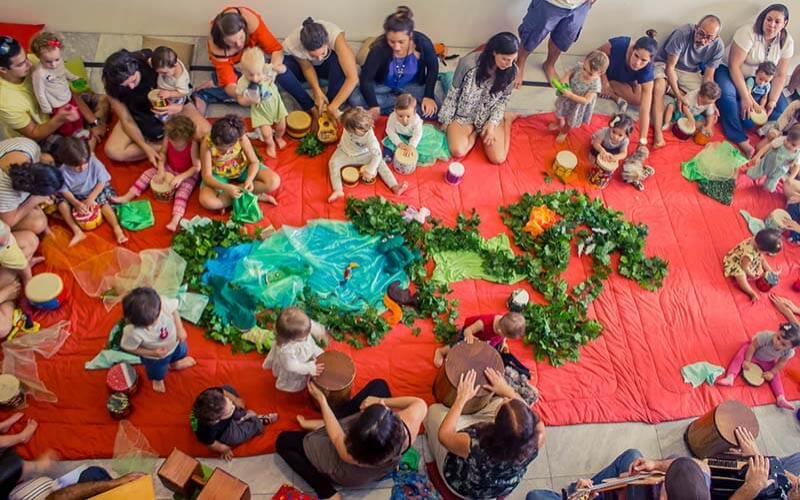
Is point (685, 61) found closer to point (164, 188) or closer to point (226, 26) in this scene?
point (226, 26)

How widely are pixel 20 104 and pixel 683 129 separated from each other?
19.0 ft

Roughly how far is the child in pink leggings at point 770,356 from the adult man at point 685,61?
2166 millimetres

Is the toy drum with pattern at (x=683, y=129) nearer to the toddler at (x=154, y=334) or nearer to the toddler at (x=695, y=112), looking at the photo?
the toddler at (x=695, y=112)

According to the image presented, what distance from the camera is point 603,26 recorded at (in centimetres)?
644

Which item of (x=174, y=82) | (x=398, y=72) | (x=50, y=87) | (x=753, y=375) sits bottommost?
(x=753, y=375)

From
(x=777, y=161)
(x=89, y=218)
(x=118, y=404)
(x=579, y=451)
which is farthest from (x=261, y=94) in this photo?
(x=777, y=161)

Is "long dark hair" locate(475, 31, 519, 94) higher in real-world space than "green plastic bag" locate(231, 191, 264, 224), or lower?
higher

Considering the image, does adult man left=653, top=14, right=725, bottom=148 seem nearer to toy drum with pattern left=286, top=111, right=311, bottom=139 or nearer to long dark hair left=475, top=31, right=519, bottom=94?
long dark hair left=475, top=31, right=519, bottom=94

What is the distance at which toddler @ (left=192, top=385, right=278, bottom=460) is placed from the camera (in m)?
3.62

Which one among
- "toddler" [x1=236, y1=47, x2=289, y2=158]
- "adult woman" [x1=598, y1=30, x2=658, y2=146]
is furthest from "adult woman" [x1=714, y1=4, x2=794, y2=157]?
"toddler" [x1=236, y1=47, x2=289, y2=158]

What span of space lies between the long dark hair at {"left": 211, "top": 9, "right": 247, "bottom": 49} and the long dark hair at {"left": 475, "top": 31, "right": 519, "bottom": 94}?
1.99m

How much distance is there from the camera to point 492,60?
5.20 m

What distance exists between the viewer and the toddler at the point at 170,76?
480cm

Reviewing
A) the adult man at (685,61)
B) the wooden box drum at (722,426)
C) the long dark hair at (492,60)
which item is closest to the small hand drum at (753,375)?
the wooden box drum at (722,426)
